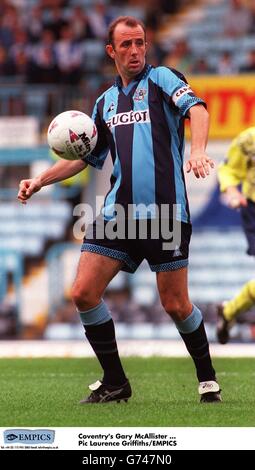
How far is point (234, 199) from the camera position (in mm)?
9078

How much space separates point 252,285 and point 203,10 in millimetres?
11690

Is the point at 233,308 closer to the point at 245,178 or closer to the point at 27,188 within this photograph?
the point at 245,178

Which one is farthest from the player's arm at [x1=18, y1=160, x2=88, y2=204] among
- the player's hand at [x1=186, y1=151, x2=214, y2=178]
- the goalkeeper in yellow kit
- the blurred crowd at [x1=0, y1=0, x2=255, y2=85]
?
the blurred crowd at [x1=0, y1=0, x2=255, y2=85]

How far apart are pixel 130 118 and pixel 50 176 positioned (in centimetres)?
59

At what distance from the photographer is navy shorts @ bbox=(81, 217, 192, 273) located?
650 cm

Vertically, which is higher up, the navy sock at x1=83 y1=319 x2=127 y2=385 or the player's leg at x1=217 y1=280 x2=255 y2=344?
the player's leg at x1=217 y1=280 x2=255 y2=344

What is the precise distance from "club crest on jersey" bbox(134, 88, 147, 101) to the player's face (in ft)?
0.32

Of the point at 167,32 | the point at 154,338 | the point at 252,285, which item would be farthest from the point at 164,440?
the point at 167,32

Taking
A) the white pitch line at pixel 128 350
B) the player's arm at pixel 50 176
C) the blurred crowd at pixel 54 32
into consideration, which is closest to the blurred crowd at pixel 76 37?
the blurred crowd at pixel 54 32

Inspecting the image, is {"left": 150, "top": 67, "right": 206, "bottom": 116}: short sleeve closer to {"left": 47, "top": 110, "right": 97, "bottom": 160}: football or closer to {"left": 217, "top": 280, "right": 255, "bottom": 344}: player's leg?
{"left": 47, "top": 110, "right": 97, "bottom": 160}: football

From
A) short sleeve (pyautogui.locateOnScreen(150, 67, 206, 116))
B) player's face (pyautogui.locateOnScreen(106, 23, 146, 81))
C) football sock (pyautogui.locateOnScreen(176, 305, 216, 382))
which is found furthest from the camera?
football sock (pyautogui.locateOnScreen(176, 305, 216, 382))

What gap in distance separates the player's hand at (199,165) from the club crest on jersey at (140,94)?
637mm

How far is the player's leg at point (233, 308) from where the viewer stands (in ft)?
32.0

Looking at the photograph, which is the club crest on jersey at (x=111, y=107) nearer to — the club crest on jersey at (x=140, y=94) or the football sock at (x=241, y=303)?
the club crest on jersey at (x=140, y=94)
